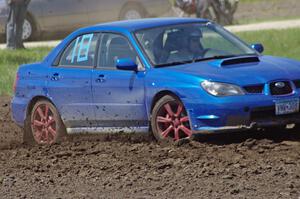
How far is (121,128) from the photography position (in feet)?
38.4

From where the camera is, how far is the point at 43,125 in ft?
41.6

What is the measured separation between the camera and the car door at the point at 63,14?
89.1 feet

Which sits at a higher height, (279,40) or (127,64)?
(127,64)

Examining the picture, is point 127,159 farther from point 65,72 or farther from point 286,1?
point 286,1

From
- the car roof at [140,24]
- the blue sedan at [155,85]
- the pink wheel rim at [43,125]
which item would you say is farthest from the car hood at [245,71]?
the pink wheel rim at [43,125]

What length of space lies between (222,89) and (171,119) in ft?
2.26

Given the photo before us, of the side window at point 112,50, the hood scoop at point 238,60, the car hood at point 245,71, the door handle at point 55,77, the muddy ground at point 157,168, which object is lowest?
the muddy ground at point 157,168

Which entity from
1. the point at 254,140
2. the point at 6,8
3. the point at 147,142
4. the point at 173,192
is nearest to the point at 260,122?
the point at 254,140

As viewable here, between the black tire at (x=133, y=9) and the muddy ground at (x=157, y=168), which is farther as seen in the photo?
the black tire at (x=133, y=9)

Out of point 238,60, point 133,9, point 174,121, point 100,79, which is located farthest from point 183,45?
point 133,9

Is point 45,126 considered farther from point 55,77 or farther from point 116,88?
point 116,88

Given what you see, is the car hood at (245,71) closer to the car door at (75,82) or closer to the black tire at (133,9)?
the car door at (75,82)

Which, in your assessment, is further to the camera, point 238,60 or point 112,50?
point 112,50

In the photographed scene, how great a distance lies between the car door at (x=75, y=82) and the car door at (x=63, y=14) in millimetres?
14772
